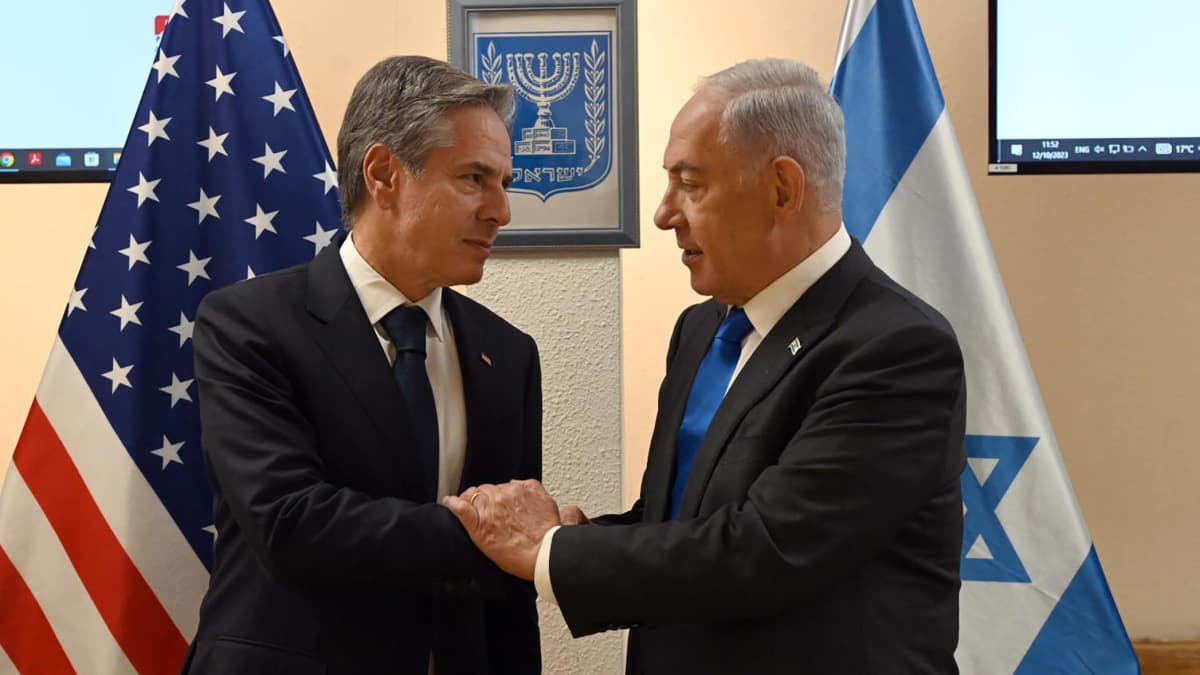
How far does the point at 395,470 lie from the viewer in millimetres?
1702

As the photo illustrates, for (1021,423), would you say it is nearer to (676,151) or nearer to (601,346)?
(601,346)

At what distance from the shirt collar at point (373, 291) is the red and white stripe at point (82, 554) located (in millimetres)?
789

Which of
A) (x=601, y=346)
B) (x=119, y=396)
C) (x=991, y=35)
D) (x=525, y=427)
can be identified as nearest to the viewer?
(x=525, y=427)

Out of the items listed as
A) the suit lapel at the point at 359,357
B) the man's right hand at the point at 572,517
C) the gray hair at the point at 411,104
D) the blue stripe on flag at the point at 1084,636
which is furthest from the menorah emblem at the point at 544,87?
the blue stripe on flag at the point at 1084,636

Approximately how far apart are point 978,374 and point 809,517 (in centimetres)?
108

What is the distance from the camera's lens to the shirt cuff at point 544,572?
1518 mm

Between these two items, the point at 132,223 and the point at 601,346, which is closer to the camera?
the point at 132,223

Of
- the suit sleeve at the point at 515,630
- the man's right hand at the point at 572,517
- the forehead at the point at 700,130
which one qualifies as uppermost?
the forehead at the point at 700,130

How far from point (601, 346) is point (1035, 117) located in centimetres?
135

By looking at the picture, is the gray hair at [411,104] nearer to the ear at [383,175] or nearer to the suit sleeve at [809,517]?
the ear at [383,175]

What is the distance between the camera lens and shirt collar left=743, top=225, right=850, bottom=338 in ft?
5.33

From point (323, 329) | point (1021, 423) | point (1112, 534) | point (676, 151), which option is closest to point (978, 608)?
point (1021, 423)

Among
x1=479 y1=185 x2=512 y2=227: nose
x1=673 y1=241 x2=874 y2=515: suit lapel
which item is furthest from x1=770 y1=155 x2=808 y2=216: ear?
x1=479 y1=185 x2=512 y2=227: nose

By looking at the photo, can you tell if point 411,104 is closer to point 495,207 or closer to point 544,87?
point 495,207
